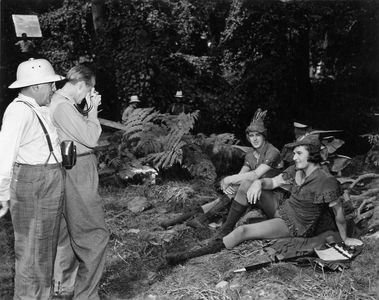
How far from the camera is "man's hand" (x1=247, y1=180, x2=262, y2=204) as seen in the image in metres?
4.74

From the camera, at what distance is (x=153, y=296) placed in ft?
12.9

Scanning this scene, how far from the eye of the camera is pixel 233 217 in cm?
492

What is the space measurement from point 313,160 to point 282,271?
3.47ft

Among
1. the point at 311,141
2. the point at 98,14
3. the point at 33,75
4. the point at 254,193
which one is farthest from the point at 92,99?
the point at 98,14

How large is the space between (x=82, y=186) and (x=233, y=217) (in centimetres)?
187

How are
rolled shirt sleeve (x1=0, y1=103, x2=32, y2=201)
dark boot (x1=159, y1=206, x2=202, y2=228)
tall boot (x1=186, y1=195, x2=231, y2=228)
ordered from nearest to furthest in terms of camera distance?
rolled shirt sleeve (x1=0, y1=103, x2=32, y2=201), tall boot (x1=186, y1=195, x2=231, y2=228), dark boot (x1=159, y1=206, x2=202, y2=228)

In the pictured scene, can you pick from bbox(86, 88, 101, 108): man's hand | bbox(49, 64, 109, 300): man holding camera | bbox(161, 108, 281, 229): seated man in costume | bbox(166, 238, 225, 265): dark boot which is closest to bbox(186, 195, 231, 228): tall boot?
bbox(161, 108, 281, 229): seated man in costume

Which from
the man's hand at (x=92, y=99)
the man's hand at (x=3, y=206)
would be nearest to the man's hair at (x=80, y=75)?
the man's hand at (x=92, y=99)

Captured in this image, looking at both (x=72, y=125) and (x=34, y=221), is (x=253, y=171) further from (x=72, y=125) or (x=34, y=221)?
(x=34, y=221)

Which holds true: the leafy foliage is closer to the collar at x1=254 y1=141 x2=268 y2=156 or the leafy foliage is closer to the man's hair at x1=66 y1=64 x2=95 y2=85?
the collar at x1=254 y1=141 x2=268 y2=156

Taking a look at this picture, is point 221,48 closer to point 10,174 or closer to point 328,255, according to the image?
point 328,255

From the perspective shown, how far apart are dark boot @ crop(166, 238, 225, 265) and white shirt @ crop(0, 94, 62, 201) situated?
64.6 inches

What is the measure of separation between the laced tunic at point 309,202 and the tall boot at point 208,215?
0.90m

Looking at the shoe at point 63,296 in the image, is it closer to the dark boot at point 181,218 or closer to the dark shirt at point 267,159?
the dark boot at point 181,218
